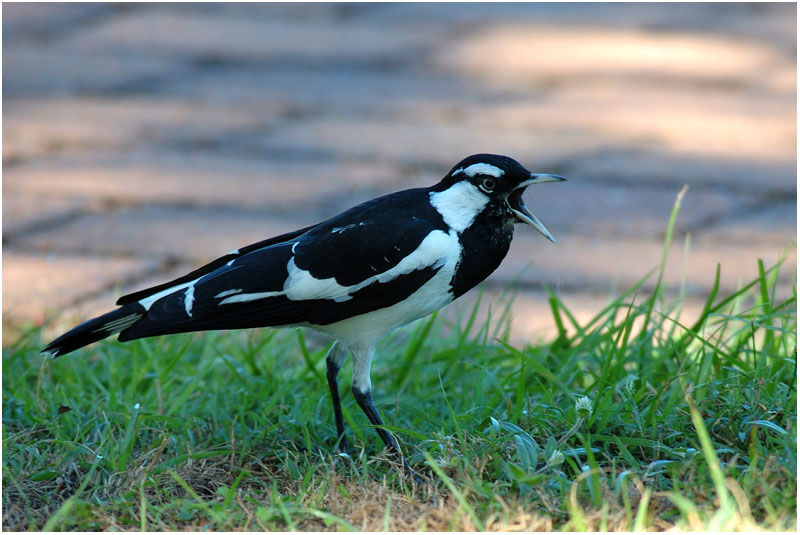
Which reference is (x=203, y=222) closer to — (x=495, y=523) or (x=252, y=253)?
(x=252, y=253)

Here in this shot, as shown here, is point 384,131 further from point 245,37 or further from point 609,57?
point 245,37

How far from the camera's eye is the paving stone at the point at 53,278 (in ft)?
13.0

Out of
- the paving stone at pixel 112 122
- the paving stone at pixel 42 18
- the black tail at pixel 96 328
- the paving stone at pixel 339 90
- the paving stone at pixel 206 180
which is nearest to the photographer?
the black tail at pixel 96 328

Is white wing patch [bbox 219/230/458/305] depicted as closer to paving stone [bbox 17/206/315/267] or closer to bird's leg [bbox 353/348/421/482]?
bird's leg [bbox 353/348/421/482]

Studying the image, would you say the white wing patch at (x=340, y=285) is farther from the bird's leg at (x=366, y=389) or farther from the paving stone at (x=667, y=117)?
the paving stone at (x=667, y=117)

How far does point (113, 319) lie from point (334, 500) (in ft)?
2.19

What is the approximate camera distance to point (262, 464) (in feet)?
9.05

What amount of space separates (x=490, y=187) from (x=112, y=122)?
3.32m

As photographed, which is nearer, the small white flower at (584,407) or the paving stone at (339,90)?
the small white flower at (584,407)

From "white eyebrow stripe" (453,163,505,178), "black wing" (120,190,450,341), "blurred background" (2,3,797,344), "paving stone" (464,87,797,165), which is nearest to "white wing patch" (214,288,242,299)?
"black wing" (120,190,450,341)

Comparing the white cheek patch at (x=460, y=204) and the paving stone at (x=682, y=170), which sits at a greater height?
the white cheek patch at (x=460, y=204)

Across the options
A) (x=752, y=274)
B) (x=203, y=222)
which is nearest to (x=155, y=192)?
(x=203, y=222)

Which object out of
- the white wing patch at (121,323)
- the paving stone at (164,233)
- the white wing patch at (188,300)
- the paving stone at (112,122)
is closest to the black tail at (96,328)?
the white wing patch at (121,323)

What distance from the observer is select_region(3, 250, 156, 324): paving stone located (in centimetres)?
397
